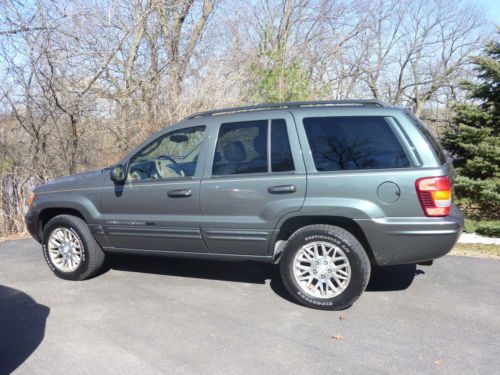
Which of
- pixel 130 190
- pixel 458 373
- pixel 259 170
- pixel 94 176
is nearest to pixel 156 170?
pixel 130 190

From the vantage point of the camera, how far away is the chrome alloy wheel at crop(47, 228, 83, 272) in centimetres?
505

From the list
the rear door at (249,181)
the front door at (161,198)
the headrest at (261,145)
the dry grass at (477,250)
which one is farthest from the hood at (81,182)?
the dry grass at (477,250)

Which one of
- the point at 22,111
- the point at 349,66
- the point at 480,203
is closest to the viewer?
the point at 480,203

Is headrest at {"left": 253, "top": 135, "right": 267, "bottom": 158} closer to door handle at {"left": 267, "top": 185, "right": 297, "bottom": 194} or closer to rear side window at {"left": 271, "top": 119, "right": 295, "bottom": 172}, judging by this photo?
rear side window at {"left": 271, "top": 119, "right": 295, "bottom": 172}

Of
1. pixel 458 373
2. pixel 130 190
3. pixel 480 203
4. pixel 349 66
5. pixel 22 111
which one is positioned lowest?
pixel 458 373

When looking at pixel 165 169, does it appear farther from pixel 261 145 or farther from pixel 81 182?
pixel 261 145

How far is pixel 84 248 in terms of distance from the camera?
195 inches

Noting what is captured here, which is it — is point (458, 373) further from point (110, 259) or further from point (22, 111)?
point (22, 111)

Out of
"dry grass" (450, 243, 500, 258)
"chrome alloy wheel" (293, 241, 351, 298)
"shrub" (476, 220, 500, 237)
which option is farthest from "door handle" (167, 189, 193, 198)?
"shrub" (476, 220, 500, 237)

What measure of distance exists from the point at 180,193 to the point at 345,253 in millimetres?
1743

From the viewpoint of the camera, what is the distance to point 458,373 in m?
2.95

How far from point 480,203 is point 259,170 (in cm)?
580

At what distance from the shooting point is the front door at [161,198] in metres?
4.44

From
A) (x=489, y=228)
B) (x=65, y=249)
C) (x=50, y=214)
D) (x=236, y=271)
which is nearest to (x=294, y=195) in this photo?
(x=236, y=271)
